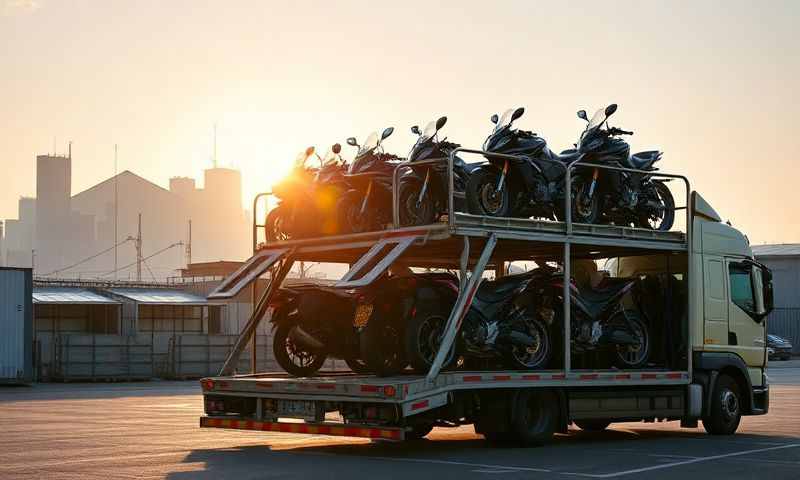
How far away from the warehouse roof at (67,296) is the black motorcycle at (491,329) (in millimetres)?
32668

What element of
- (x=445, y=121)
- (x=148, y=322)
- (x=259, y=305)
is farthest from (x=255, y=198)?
(x=148, y=322)

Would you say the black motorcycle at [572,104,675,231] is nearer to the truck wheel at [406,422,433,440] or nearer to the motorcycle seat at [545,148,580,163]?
the motorcycle seat at [545,148,580,163]

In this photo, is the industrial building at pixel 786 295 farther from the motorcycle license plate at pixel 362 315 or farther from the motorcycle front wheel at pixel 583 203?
the motorcycle license plate at pixel 362 315

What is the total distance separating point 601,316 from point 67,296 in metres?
34.6

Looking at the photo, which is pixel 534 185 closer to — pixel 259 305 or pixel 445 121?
pixel 445 121

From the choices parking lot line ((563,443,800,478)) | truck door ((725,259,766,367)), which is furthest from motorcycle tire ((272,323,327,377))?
truck door ((725,259,766,367))

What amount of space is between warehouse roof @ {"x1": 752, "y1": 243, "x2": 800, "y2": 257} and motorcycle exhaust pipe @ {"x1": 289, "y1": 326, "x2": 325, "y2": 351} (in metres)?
63.6

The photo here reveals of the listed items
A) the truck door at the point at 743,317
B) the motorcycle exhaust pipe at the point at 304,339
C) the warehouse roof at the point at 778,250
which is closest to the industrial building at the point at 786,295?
the warehouse roof at the point at 778,250

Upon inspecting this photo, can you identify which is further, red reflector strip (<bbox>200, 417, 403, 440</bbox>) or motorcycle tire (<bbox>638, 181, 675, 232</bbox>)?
motorcycle tire (<bbox>638, 181, 675, 232</bbox>)

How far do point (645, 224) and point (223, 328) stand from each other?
37.6 metres

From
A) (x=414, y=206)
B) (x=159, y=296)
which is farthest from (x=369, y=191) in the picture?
(x=159, y=296)

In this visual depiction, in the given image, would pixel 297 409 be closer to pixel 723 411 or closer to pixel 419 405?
pixel 419 405

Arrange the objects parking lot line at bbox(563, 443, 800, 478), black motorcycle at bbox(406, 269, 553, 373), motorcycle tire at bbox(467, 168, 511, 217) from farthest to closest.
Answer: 1. motorcycle tire at bbox(467, 168, 511, 217)
2. black motorcycle at bbox(406, 269, 553, 373)
3. parking lot line at bbox(563, 443, 800, 478)

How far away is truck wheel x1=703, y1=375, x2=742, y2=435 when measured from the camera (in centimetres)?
1888
